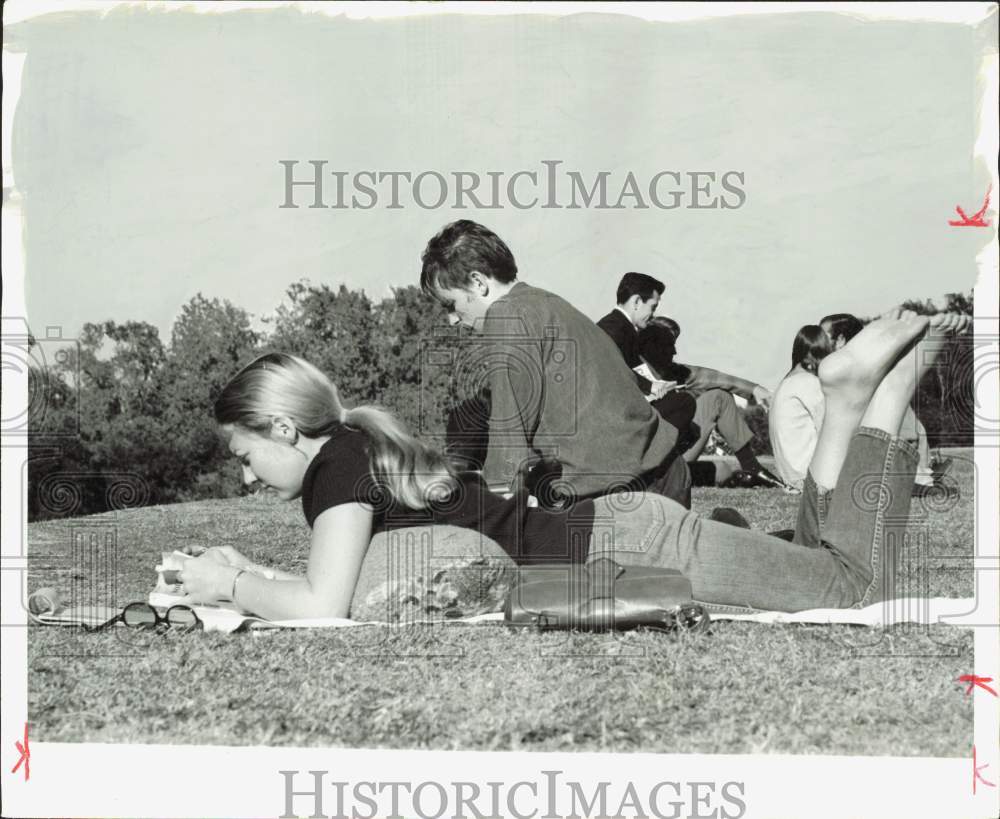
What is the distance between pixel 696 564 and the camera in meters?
3.43

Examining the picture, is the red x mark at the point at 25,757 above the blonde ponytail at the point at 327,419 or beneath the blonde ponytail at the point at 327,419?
beneath

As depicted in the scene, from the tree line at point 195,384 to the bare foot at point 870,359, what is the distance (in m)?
0.49

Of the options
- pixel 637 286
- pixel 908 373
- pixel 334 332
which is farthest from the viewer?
pixel 334 332

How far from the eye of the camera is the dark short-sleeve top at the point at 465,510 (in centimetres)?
331

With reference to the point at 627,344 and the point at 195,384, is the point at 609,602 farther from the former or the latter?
the point at 195,384

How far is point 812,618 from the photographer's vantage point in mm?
3512

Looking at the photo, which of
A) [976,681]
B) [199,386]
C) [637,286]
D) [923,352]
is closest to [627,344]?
[637,286]

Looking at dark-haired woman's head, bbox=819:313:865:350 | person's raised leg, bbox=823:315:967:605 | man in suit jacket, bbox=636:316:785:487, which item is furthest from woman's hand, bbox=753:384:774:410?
person's raised leg, bbox=823:315:967:605

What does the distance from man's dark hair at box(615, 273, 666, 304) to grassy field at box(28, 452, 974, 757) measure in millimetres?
1325

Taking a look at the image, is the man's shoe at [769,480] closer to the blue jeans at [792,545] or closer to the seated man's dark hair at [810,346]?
the seated man's dark hair at [810,346]

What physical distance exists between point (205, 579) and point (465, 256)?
1357 mm

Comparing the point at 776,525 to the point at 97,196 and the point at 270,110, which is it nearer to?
the point at 270,110

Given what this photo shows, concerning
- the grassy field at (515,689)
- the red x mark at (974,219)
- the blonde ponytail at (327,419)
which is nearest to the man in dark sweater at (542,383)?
the blonde ponytail at (327,419)

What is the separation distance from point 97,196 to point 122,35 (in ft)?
1.72
